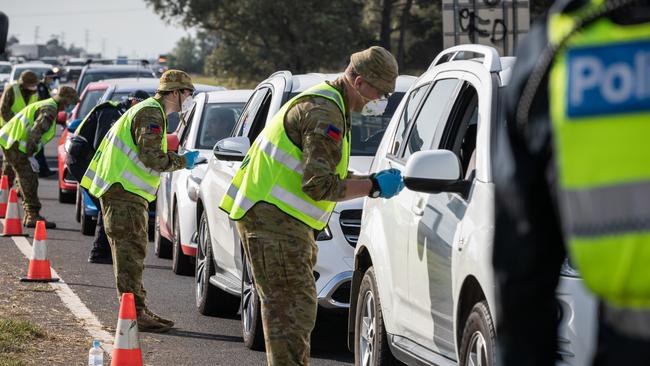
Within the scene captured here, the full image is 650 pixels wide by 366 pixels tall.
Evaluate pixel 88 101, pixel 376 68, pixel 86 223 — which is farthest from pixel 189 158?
pixel 88 101

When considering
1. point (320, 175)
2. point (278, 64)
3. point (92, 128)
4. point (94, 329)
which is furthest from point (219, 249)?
point (278, 64)

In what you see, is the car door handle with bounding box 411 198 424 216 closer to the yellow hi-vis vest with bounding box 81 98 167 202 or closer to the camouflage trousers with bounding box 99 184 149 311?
the yellow hi-vis vest with bounding box 81 98 167 202

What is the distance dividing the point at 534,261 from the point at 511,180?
14cm

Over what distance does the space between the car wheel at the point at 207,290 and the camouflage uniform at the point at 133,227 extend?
1.60 feet

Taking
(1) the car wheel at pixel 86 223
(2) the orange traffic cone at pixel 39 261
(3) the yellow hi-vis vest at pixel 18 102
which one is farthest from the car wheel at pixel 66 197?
(2) the orange traffic cone at pixel 39 261

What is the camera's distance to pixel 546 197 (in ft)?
8.00

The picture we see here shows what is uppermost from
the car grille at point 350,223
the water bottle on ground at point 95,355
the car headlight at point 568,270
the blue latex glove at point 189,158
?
the car headlight at point 568,270

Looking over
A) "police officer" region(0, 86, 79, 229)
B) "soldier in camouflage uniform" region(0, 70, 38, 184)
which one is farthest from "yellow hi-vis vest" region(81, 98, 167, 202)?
"soldier in camouflage uniform" region(0, 70, 38, 184)

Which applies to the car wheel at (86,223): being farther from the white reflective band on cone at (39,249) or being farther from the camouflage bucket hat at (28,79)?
the camouflage bucket hat at (28,79)

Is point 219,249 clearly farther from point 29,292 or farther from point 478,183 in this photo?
point 478,183

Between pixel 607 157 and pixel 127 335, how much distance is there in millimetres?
Result: 5323

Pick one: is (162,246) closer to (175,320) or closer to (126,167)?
(175,320)

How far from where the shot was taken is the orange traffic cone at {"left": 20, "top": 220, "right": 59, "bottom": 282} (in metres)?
12.1

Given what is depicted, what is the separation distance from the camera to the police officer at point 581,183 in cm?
229
